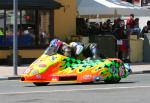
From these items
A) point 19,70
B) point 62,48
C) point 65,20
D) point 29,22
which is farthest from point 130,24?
point 62,48

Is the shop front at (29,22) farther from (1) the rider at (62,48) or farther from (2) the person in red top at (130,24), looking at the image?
(1) the rider at (62,48)

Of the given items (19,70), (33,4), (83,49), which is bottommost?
(19,70)

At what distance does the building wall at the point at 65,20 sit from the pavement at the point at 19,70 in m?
3.72

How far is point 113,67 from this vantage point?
18797 mm

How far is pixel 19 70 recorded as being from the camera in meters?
25.7

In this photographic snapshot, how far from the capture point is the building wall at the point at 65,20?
100 feet

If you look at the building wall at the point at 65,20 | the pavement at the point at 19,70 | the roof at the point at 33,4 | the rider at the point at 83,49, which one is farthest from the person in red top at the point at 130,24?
the rider at the point at 83,49

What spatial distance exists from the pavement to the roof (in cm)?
287

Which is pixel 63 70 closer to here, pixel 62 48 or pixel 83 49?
pixel 62 48

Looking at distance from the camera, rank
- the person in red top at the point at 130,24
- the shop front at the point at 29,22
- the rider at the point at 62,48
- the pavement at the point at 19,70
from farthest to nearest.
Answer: the person in red top at the point at 130,24
the shop front at the point at 29,22
the pavement at the point at 19,70
the rider at the point at 62,48

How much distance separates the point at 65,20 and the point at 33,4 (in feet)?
9.74

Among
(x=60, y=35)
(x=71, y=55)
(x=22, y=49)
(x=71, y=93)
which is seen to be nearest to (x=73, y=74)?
(x=71, y=55)

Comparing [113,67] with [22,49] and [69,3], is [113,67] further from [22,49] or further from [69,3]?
[69,3]

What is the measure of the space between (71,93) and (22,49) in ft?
42.9
